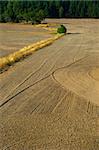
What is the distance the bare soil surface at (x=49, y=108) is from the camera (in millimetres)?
10023

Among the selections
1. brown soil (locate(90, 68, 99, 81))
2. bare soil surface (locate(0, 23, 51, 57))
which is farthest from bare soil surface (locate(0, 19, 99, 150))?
bare soil surface (locate(0, 23, 51, 57))

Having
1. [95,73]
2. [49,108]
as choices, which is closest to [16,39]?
[95,73]

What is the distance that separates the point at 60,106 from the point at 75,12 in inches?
6915

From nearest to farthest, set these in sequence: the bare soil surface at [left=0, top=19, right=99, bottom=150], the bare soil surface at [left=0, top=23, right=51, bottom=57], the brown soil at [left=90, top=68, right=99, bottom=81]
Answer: the bare soil surface at [left=0, top=19, right=99, bottom=150] → the brown soil at [left=90, top=68, right=99, bottom=81] → the bare soil surface at [left=0, top=23, right=51, bottom=57]

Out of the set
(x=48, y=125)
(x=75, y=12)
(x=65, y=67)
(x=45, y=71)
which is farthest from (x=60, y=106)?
(x=75, y=12)

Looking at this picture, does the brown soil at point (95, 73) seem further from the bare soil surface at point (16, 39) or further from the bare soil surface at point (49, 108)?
the bare soil surface at point (16, 39)

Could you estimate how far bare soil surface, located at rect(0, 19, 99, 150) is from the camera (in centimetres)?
1002

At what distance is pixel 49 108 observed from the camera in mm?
13375

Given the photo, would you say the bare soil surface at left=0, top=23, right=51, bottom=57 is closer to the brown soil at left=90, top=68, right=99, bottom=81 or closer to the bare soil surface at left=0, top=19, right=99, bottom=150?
the brown soil at left=90, top=68, right=99, bottom=81

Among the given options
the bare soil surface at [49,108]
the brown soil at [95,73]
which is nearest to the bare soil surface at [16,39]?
the brown soil at [95,73]

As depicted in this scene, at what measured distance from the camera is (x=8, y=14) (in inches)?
4838

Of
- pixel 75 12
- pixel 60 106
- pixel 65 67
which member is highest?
pixel 60 106

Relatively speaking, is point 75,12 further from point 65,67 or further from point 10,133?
point 10,133

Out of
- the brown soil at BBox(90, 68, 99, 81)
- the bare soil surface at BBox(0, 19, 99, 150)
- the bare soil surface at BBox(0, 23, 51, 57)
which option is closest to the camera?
the bare soil surface at BBox(0, 19, 99, 150)
